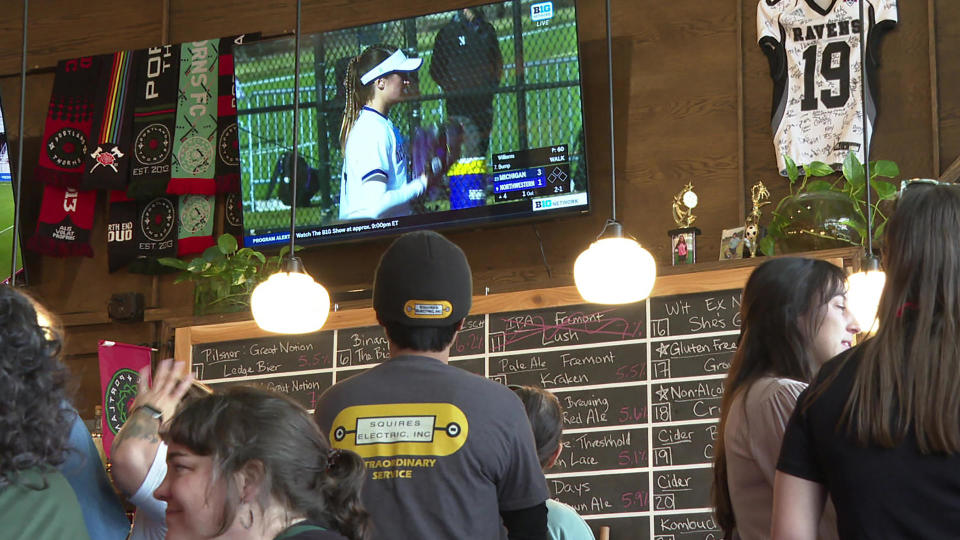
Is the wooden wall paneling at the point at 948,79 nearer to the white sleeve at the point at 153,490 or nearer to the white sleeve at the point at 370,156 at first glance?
the white sleeve at the point at 370,156

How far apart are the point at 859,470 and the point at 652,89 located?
476 centimetres

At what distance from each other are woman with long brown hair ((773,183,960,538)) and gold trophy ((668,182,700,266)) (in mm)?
3849

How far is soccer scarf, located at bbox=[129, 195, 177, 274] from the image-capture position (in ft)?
23.3

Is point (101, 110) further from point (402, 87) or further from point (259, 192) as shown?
point (402, 87)

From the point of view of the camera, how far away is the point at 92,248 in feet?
24.1

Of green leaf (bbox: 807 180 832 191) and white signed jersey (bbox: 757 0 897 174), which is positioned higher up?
white signed jersey (bbox: 757 0 897 174)

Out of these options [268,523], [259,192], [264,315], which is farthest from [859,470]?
[259,192]

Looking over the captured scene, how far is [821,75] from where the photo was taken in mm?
6012

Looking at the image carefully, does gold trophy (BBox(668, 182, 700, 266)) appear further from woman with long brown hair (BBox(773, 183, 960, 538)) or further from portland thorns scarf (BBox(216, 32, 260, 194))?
woman with long brown hair (BBox(773, 183, 960, 538))

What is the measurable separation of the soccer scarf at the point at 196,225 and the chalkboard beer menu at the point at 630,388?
160 centimetres

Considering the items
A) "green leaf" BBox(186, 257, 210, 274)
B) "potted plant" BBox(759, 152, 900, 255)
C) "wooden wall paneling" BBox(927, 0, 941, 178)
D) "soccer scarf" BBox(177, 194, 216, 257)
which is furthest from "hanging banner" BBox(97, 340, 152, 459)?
"wooden wall paneling" BBox(927, 0, 941, 178)

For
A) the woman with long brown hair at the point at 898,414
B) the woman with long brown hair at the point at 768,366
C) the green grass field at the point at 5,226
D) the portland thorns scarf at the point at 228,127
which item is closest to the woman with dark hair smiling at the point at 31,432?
the woman with long brown hair at the point at 898,414

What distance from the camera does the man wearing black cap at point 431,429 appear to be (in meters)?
2.39

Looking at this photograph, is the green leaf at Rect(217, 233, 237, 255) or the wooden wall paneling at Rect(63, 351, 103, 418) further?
the wooden wall paneling at Rect(63, 351, 103, 418)
